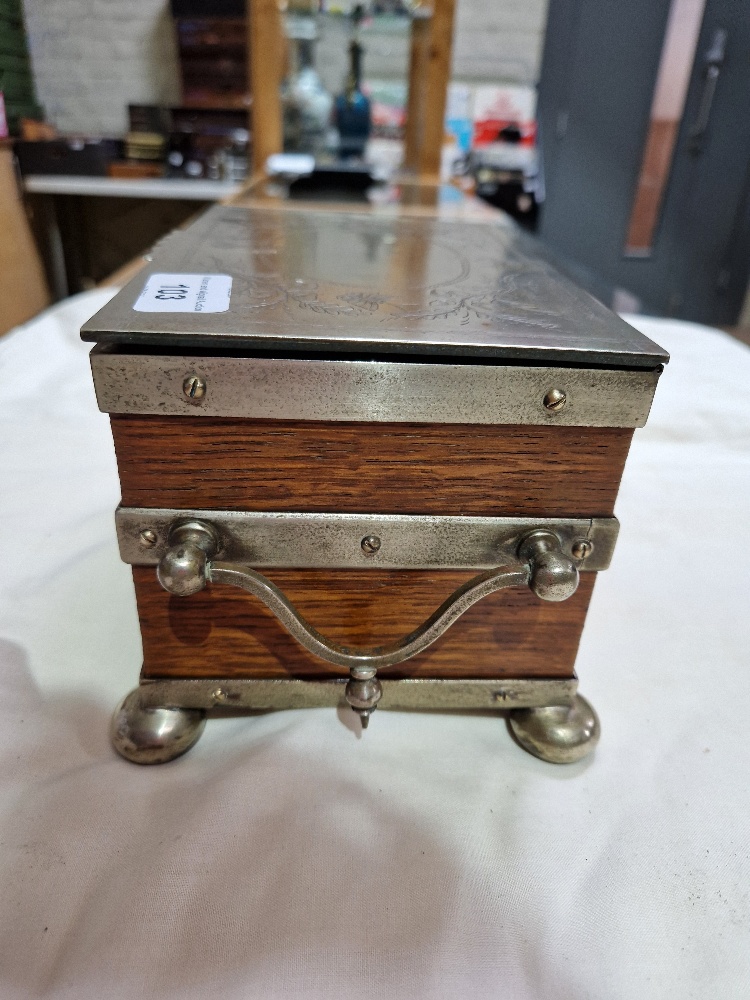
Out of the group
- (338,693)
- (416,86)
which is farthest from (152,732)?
(416,86)

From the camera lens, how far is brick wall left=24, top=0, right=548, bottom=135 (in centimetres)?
104

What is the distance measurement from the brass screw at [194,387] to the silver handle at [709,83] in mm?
756

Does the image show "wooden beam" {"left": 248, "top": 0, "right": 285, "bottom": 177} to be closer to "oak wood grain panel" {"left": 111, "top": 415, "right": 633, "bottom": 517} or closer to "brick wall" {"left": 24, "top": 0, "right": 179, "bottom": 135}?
"brick wall" {"left": 24, "top": 0, "right": 179, "bottom": 135}

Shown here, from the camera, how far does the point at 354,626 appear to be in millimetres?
531

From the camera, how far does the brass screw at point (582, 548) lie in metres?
0.49

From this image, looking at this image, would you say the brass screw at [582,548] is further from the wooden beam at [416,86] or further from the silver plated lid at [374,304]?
the wooden beam at [416,86]

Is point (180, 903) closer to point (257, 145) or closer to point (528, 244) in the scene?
point (528, 244)

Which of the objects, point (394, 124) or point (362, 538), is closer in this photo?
point (362, 538)

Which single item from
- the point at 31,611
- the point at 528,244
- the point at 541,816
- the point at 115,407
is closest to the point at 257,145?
the point at 528,244

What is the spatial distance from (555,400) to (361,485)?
0.47ft

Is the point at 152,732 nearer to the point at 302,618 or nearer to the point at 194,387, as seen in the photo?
the point at 302,618

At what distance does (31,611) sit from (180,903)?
0.40 m

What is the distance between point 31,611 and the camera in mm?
720

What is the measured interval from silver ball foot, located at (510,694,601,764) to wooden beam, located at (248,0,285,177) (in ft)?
5.79
